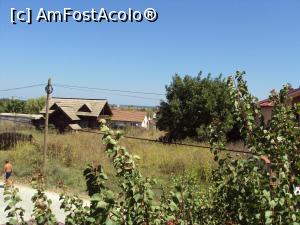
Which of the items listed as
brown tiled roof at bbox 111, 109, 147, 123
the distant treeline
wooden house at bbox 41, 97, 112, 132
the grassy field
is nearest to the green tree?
wooden house at bbox 41, 97, 112, 132

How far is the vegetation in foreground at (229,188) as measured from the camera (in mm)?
2148

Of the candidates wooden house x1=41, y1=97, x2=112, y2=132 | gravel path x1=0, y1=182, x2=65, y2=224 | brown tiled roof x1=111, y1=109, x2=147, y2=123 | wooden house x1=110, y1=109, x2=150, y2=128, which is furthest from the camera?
brown tiled roof x1=111, y1=109, x2=147, y2=123

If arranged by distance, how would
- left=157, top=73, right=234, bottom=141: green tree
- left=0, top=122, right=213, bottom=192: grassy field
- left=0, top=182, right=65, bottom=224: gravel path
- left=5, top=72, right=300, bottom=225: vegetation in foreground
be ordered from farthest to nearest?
left=157, top=73, right=234, bottom=141: green tree, left=0, top=122, right=213, bottom=192: grassy field, left=0, top=182, right=65, bottom=224: gravel path, left=5, top=72, right=300, bottom=225: vegetation in foreground

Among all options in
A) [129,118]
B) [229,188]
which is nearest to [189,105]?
[229,188]

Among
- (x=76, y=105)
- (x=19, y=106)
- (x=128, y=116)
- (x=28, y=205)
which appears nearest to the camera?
(x=28, y=205)

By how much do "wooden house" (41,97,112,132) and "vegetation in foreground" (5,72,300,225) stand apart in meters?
32.0

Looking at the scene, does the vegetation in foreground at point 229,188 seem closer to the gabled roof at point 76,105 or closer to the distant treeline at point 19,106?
the gabled roof at point 76,105

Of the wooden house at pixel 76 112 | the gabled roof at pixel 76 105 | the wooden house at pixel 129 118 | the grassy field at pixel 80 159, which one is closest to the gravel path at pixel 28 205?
the grassy field at pixel 80 159

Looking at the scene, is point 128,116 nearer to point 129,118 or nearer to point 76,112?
point 129,118

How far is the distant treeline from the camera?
67.9 metres

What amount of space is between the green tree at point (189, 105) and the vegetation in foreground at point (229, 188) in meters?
27.3

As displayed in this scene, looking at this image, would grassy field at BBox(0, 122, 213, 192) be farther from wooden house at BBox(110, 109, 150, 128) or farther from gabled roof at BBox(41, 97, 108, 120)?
wooden house at BBox(110, 109, 150, 128)

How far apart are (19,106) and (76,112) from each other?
3369 cm

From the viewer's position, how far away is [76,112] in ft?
128
